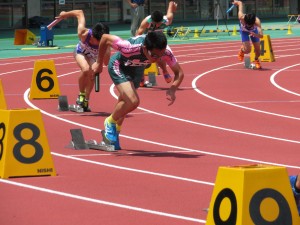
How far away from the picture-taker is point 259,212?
302 inches

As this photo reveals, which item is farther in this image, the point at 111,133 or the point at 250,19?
the point at 250,19

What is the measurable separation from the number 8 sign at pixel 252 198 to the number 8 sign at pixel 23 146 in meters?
4.24

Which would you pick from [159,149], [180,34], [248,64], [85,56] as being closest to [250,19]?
[248,64]

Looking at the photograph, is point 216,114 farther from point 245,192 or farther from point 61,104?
point 245,192

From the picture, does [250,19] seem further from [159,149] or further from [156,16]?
[159,149]

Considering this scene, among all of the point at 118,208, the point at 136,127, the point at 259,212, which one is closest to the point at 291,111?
the point at 136,127

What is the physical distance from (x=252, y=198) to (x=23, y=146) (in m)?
4.68

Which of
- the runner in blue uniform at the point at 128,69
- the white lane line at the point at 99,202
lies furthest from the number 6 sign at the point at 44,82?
the white lane line at the point at 99,202

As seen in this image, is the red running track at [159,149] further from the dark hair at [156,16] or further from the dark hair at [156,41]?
the dark hair at [156,16]

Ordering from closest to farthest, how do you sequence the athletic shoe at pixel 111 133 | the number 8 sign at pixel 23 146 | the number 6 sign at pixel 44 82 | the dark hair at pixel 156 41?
the number 8 sign at pixel 23 146, the dark hair at pixel 156 41, the athletic shoe at pixel 111 133, the number 6 sign at pixel 44 82

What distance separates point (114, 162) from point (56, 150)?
1.38m

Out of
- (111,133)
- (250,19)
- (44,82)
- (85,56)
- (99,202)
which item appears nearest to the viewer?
(99,202)

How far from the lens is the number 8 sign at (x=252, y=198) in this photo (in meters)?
7.58

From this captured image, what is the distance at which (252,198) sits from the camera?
761 cm
